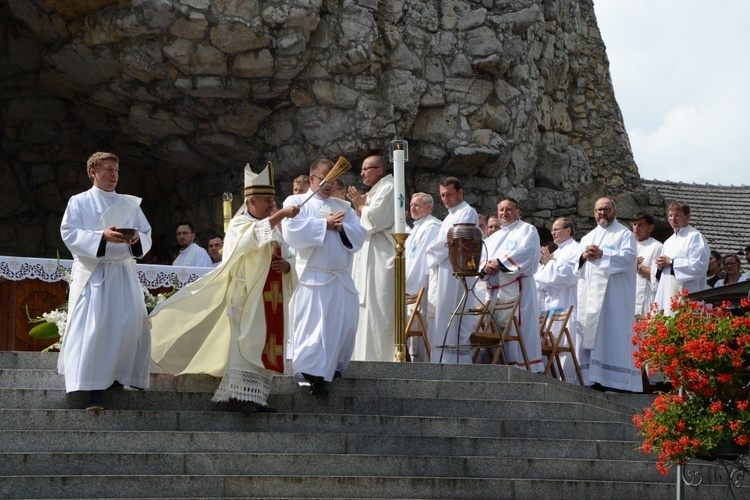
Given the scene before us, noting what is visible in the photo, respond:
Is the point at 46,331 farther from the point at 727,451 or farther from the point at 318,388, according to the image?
the point at 727,451

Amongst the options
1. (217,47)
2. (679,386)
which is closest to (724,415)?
(679,386)

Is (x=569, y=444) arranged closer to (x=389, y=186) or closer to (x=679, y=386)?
(x=679, y=386)

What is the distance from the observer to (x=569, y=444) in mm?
9867

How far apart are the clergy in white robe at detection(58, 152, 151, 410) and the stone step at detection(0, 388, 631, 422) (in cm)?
15

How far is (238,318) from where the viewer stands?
9.93 m

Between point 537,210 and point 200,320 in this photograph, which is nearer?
point 200,320

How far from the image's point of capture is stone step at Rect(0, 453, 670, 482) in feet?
28.2

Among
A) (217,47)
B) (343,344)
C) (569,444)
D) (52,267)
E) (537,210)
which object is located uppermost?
(217,47)

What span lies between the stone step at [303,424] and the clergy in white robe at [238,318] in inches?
A: 7.4

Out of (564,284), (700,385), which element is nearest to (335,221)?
(700,385)

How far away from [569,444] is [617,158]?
45.7 ft

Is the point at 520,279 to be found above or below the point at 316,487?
above

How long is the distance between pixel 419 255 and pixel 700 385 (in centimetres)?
520

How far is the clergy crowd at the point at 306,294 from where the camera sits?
9.69 metres
